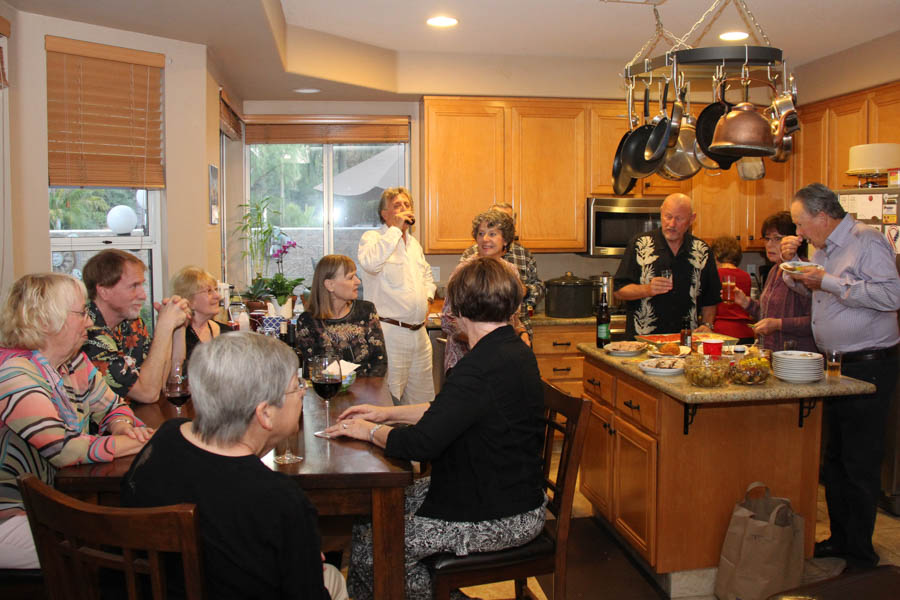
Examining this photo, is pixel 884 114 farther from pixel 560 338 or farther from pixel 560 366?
pixel 560 366

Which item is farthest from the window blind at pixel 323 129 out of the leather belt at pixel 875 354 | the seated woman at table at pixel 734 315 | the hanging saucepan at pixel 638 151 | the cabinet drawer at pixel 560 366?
the leather belt at pixel 875 354

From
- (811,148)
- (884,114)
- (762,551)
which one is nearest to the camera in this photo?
(762,551)

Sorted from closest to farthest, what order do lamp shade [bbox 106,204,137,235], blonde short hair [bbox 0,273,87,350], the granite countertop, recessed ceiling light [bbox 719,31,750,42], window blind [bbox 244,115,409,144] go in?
1. blonde short hair [bbox 0,273,87,350]
2. the granite countertop
3. lamp shade [bbox 106,204,137,235]
4. recessed ceiling light [bbox 719,31,750,42]
5. window blind [bbox 244,115,409,144]

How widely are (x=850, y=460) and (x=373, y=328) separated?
2.01 m

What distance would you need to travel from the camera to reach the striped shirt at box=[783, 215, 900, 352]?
2891mm

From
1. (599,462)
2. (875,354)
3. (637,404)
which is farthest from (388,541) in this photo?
(875,354)

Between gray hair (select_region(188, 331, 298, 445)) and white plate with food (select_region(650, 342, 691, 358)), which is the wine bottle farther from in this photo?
gray hair (select_region(188, 331, 298, 445))

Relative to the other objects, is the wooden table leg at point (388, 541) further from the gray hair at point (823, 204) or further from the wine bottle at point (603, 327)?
the gray hair at point (823, 204)

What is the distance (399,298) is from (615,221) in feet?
5.82

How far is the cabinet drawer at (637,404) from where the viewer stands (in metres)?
2.75

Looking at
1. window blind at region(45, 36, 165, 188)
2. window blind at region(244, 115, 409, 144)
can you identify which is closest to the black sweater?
window blind at region(45, 36, 165, 188)

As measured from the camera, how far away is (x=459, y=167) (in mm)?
4848

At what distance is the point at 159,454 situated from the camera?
133 centimetres

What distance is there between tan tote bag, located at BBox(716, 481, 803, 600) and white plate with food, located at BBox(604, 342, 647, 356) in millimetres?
741
